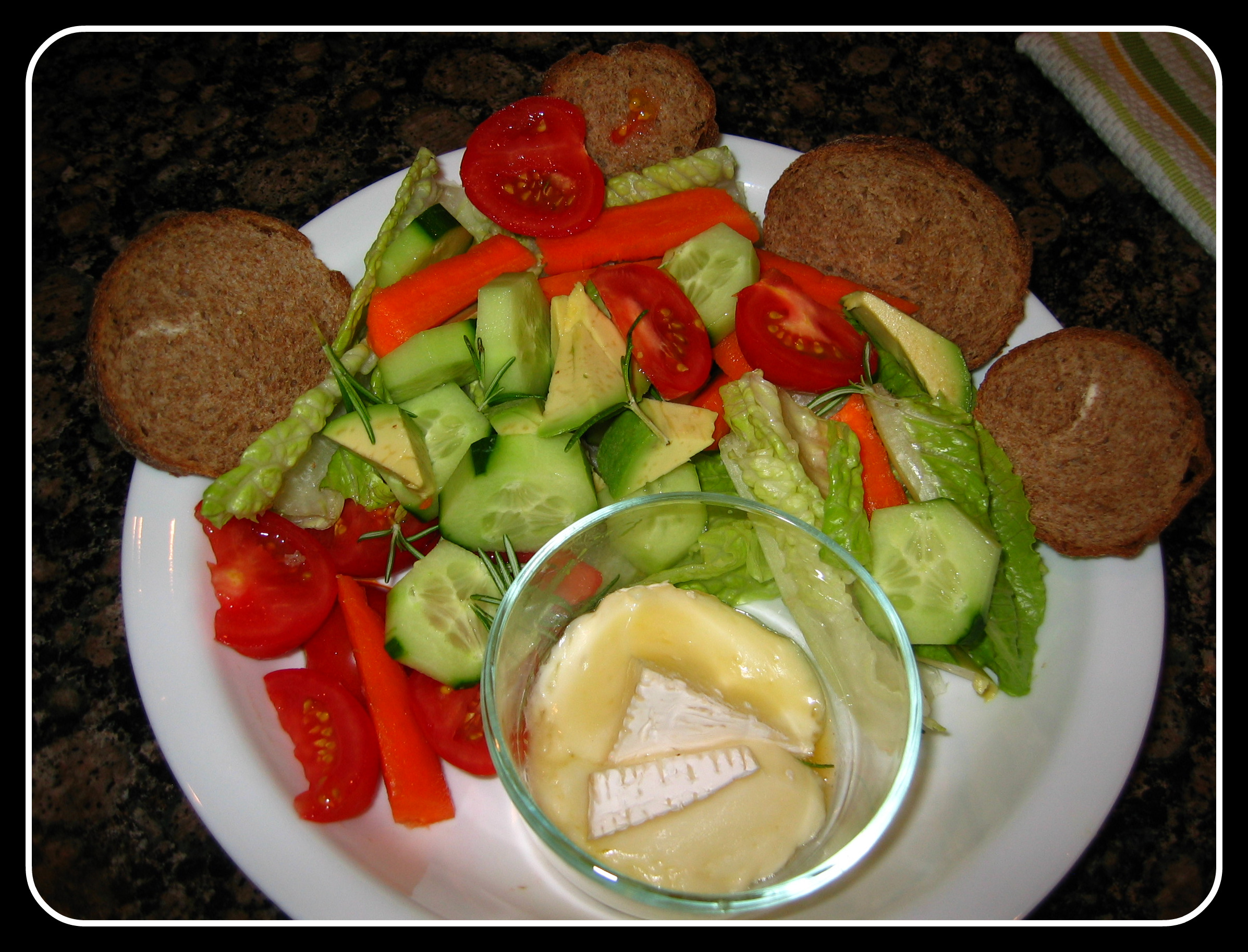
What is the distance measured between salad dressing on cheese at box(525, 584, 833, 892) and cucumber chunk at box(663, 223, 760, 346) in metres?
0.73

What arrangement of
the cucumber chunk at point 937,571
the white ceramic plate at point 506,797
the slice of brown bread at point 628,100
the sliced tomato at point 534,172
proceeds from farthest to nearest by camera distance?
the slice of brown bread at point 628,100, the sliced tomato at point 534,172, the cucumber chunk at point 937,571, the white ceramic plate at point 506,797

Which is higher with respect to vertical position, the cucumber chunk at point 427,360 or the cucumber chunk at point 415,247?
the cucumber chunk at point 415,247

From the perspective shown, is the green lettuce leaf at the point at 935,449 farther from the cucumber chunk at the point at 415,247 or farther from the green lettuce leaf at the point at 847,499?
the cucumber chunk at the point at 415,247

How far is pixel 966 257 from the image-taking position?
1992 mm

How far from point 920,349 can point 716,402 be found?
0.50 meters

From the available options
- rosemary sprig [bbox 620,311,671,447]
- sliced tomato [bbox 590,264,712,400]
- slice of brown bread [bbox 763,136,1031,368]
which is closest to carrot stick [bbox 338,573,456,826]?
rosemary sprig [bbox 620,311,671,447]

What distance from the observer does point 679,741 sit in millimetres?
1521

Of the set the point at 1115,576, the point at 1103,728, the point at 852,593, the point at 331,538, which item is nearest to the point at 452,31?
the point at 331,538

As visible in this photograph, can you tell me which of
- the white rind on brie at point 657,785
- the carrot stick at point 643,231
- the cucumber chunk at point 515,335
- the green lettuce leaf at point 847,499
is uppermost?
the carrot stick at point 643,231

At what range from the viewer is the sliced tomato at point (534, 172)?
2006 millimetres

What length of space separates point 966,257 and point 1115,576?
843 mm

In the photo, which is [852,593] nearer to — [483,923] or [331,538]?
[483,923]

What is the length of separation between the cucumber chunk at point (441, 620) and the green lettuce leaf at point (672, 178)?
105 centimetres

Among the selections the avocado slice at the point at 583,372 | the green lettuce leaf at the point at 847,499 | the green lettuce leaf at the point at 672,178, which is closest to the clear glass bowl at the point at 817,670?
the green lettuce leaf at the point at 847,499
